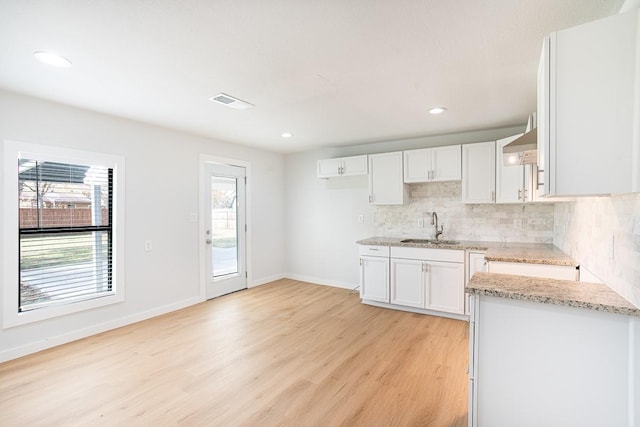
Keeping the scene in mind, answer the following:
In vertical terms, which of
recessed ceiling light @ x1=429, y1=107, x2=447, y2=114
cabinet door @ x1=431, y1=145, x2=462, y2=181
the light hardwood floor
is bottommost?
the light hardwood floor

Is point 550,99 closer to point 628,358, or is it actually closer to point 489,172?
point 628,358

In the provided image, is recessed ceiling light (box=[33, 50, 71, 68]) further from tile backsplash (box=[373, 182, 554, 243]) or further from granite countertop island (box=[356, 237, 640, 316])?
tile backsplash (box=[373, 182, 554, 243])

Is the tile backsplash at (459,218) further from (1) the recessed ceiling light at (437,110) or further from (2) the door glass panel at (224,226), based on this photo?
(2) the door glass panel at (224,226)

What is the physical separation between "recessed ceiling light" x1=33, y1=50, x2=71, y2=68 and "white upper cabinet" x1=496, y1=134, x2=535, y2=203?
409 centimetres

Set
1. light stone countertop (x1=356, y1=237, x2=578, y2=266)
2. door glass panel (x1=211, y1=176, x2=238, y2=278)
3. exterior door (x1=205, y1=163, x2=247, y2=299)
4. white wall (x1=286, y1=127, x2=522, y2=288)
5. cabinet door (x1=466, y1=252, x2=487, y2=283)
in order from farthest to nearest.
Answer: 1. white wall (x1=286, y1=127, x2=522, y2=288)
2. door glass panel (x1=211, y1=176, x2=238, y2=278)
3. exterior door (x1=205, y1=163, x2=247, y2=299)
4. cabinet door (x1=466, y1=252, x2=487, y2=283)
5. light stone countertop (x1=356, y1=237, x2=578, y2=266)

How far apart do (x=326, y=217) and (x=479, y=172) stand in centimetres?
256

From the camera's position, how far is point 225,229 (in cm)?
494

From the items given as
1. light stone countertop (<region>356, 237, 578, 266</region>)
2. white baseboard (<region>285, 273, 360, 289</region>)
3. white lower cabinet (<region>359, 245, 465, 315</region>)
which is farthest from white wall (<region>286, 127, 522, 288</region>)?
light stone countertop (<region>356, 237, 578, 266</region>)

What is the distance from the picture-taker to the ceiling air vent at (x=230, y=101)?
9.45ft

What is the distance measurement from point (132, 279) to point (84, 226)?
2.64 feet

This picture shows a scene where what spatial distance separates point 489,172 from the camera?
3820mm

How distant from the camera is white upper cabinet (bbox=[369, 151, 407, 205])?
442 centimetres

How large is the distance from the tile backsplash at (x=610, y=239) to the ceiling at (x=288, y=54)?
1071 mm

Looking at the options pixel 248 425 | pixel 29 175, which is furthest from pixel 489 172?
pixel 29 175
